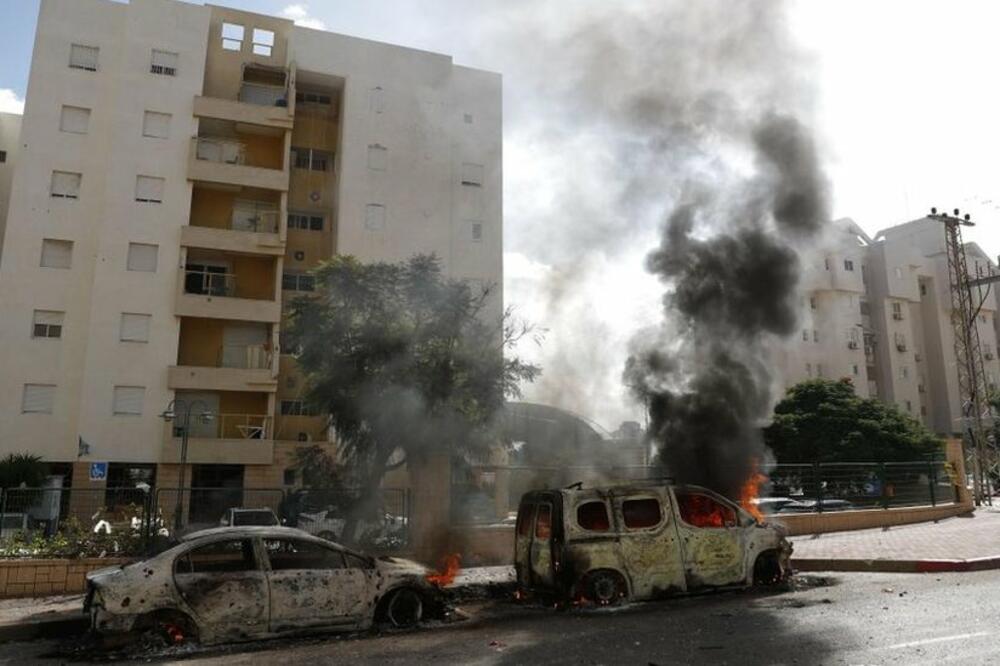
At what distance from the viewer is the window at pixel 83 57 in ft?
83.1

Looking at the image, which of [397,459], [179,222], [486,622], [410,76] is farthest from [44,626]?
[410,76]

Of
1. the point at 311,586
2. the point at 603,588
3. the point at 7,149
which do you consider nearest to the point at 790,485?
the point at 603,588

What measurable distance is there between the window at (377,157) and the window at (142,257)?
27.5 feet

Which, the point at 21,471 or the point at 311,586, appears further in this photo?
the point at 21,471

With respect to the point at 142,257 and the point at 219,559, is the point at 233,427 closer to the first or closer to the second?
the point at 142,257

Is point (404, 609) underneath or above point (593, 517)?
underneath

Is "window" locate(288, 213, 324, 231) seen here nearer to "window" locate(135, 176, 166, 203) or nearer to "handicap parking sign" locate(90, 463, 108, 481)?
"window" locate(135, 176, 166, 203)

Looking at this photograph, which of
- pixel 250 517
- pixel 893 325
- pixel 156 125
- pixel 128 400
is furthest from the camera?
pixel 893 325

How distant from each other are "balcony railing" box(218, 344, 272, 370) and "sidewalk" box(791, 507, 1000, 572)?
18201 mm

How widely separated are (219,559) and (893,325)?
50.1 m

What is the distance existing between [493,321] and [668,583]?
24.0ft

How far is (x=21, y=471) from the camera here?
20859mm

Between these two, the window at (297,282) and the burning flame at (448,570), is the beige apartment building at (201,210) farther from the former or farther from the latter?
the burning flame at (448,570)

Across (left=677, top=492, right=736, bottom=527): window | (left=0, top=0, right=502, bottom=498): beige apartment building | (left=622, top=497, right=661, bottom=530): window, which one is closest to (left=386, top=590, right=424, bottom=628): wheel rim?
(left=622, top=497, right=661, bottom=530): window
